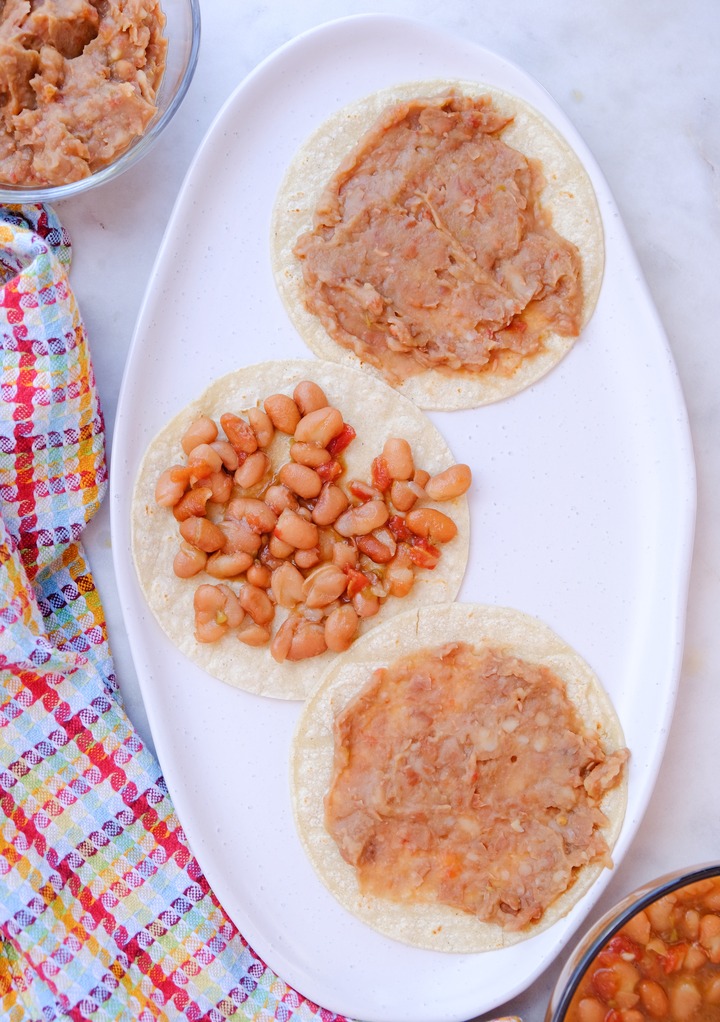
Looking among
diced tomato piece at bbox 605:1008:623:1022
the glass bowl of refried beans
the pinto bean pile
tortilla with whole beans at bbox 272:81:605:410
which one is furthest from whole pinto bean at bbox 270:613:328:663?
the glass bowl of refried beans

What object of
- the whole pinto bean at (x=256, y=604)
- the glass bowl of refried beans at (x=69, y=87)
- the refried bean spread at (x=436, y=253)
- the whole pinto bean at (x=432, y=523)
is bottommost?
the whole pinto bean at (x=256, y=604)

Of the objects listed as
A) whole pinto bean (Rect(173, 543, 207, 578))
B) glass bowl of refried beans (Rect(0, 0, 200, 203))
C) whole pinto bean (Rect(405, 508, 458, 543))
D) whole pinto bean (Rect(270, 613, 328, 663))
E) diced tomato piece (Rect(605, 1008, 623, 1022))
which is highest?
glass bowl of refried beans (Rect(0, 0, 200, 203))

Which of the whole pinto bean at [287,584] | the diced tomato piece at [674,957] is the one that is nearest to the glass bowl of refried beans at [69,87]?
the whole pinto bean at [287,584]

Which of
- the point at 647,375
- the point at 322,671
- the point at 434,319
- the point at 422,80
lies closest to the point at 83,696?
the point at 322,671

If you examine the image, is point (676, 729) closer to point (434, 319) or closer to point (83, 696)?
point (434, 319)

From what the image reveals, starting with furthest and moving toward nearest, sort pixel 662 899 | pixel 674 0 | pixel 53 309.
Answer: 1. pixel 674 0
2. pixel 53 309
3. pixel 662 899

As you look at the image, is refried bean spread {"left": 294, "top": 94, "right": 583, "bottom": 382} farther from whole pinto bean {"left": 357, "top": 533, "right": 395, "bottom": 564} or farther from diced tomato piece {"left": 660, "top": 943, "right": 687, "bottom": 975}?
diced tomato piece {"left": 660, "top": 943, "right": 687, "bottom": 975}

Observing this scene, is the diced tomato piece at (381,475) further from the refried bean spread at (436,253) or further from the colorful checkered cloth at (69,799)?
the colorful checkered cloth at (69,799)
